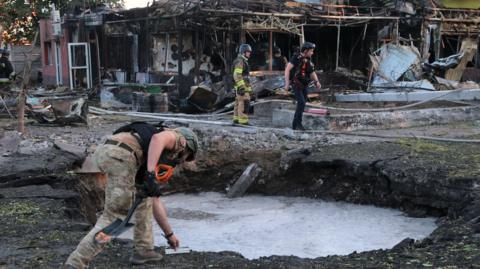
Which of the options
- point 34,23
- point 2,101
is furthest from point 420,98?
point 34,23

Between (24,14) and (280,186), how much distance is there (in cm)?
2418

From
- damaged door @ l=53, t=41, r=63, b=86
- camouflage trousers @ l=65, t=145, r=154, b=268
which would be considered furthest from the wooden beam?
camouflage trousers @ l=65, t=145, r=154, b=268

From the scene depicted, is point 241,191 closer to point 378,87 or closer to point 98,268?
point 98,268

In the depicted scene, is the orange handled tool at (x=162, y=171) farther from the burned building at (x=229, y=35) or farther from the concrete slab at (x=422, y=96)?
the burned building at (x=229, y=35)

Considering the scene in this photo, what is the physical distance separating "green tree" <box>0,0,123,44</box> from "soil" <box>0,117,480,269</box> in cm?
1858

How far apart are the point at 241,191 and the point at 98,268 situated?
4865mm

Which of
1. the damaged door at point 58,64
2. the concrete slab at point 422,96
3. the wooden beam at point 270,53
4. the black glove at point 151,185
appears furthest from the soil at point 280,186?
the damaged door at point 58,64

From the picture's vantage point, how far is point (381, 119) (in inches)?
471

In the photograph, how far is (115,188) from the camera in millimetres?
4312

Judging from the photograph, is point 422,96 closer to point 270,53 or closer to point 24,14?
point 270,53

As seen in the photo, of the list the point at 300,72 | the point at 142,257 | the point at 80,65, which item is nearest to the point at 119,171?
the point at 142,257

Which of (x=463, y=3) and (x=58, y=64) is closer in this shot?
(x=58, y=64)

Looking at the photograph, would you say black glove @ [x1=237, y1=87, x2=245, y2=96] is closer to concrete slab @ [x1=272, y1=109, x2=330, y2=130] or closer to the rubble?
concrete slab @ [x1=272, y1=109, x2=330, y2=130]

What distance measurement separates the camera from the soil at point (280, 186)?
465 cm
